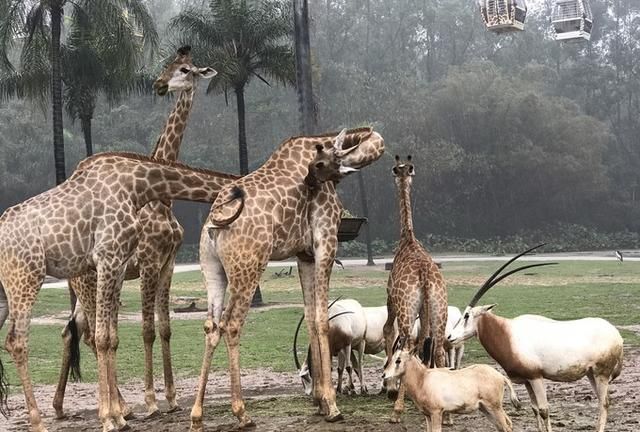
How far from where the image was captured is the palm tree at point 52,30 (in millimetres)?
21219

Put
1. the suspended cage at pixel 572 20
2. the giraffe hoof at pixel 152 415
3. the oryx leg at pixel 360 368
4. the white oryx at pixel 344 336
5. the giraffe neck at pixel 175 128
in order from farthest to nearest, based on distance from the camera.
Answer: the suspended cage at pixel 572 20 < the oryx leg at pixel 360 368 < the white oryx at pixel 344 336 < the giraffe neck at pixel 175 128 < the giraffe hoof at pixel 152 415

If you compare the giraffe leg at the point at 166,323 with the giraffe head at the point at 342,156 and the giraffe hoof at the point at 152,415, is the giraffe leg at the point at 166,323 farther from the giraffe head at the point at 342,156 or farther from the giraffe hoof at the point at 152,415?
the giraffe head at the point at 342,156

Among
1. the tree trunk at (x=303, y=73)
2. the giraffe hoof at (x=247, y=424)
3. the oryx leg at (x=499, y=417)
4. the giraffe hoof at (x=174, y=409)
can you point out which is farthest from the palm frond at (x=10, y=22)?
the oryx leg at (x=499, y=417)

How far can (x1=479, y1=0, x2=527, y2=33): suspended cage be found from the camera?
25109 millimetres

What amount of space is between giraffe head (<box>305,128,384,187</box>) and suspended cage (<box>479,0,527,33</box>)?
1770 cm

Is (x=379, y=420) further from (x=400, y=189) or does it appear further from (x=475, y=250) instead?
(x=475, y=250)

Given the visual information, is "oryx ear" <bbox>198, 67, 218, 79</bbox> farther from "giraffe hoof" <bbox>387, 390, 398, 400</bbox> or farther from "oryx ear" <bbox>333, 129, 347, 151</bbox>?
"giraffe hoof" <bbox>387, 390, 398, 400</bbox>

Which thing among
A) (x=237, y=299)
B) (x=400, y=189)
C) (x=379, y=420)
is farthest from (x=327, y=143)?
(x=379, y=420)

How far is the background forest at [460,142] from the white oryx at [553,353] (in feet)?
153

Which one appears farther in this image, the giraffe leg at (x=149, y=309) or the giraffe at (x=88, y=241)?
the giraffe leg at (x=149, y=309)

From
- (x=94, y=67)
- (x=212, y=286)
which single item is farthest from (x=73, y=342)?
(x=94, y=67)

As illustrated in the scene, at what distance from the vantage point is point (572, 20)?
2964cm

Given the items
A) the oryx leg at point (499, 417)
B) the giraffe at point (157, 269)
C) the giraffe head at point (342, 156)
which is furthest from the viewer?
the giraffe at point (157, 269)

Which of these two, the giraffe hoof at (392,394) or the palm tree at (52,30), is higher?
the palm tree at (52,30)
